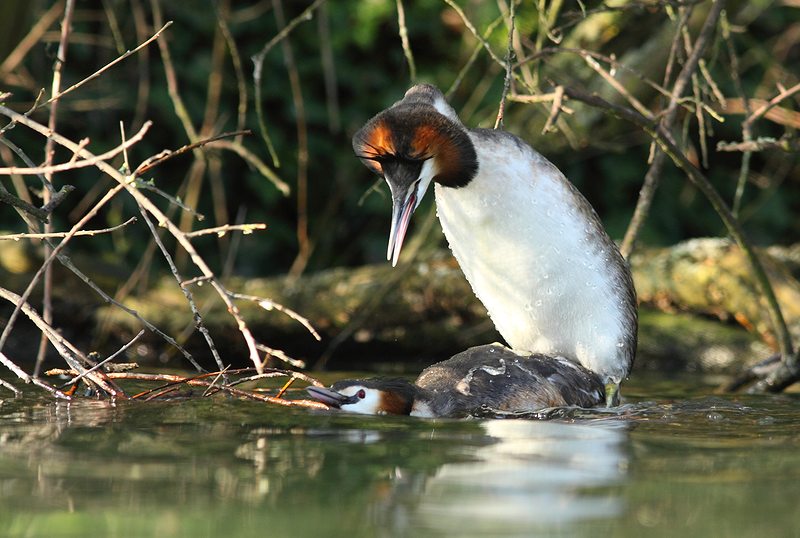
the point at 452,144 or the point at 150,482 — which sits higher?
the point at 452,144

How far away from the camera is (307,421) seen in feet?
13.6

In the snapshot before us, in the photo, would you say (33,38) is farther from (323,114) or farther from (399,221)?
(399,221)

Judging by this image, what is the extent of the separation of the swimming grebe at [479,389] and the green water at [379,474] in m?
0.21

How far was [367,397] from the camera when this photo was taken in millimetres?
4500

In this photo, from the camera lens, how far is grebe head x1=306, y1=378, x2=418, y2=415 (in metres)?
4.44

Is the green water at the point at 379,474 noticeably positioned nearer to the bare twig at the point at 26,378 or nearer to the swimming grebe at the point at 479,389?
the bare twig at the point at 26,378

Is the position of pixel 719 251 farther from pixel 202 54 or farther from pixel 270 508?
pixel 270 508

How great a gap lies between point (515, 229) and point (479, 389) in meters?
0.71

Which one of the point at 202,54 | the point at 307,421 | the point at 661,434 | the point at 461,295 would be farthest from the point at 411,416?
the point at 202,54

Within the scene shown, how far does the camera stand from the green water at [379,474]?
2586 mm

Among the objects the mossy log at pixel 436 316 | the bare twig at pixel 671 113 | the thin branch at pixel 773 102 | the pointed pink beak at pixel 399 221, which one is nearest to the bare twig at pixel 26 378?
the pointed pink beak at pixel 399 221

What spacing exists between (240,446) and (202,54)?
22.4 ft

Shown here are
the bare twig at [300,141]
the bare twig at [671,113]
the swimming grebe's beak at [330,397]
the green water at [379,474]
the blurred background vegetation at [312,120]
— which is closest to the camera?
the green water at [379,474]

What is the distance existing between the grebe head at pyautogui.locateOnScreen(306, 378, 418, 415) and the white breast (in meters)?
0.92
